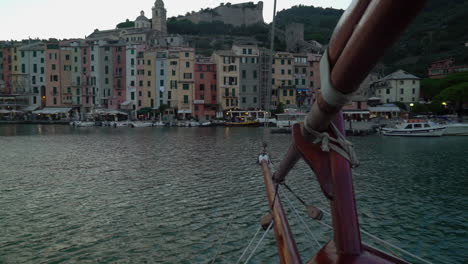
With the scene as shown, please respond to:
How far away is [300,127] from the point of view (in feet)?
8.58

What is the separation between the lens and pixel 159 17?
12475 cm

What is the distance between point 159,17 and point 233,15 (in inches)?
1193

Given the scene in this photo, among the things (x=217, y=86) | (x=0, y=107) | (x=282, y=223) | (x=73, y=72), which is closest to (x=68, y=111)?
(x=73, y=72)

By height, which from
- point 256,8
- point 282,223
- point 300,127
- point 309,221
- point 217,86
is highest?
point 256,8

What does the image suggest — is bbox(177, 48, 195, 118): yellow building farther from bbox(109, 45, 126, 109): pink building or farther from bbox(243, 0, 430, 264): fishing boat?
bbox(243, 0, 430, 264): fishing boat

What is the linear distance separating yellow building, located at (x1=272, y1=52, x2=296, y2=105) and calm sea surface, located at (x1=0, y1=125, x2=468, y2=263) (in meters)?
53.4

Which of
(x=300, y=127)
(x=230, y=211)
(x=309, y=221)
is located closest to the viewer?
(x=300, y=127)

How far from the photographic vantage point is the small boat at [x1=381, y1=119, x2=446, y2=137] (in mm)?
43812

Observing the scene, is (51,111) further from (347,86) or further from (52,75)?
(347,86)

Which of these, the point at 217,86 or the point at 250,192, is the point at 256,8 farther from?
the point at 250,192

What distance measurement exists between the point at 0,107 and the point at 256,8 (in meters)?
95.2

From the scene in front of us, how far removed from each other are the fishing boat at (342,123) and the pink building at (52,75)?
90.1 m

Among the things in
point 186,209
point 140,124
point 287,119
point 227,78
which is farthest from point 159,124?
point 186,209

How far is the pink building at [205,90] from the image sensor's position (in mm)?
75562
